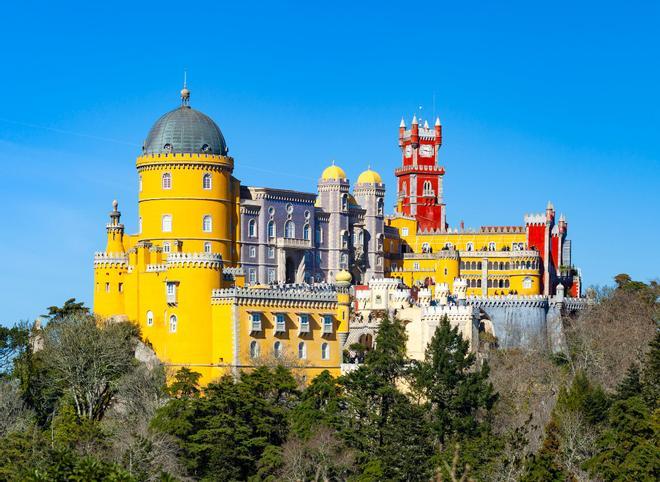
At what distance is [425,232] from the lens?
12069 cm

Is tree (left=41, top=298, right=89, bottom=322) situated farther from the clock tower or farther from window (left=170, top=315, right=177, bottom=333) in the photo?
the clock tower

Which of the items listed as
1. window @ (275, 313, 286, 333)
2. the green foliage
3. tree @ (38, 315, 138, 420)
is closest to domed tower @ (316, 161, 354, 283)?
window @ (275, 313, 286, 333)

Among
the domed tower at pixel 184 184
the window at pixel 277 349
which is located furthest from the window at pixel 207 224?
the window at pixel 277 349

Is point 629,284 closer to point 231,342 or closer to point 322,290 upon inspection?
point 322,290

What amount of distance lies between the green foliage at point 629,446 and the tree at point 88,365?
26344 millimetres

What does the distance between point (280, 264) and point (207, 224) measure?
8749 millimetres

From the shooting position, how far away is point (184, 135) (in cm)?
9231

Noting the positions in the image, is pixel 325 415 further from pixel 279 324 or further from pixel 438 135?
pixel 438 135

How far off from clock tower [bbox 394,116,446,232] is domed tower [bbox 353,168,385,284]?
40.3 feet

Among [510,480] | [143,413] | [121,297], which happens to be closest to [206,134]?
[121,297]

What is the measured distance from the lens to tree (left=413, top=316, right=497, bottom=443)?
2953 inches

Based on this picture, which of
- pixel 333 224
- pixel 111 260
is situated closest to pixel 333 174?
pixel 333 224

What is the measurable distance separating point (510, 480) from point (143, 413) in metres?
22.0

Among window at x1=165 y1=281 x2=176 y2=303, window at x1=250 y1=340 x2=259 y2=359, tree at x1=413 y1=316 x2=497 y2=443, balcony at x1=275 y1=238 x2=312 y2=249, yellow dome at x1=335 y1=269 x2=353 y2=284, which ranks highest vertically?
balcony at x1=275 y1=238 x2=312 y2=249
